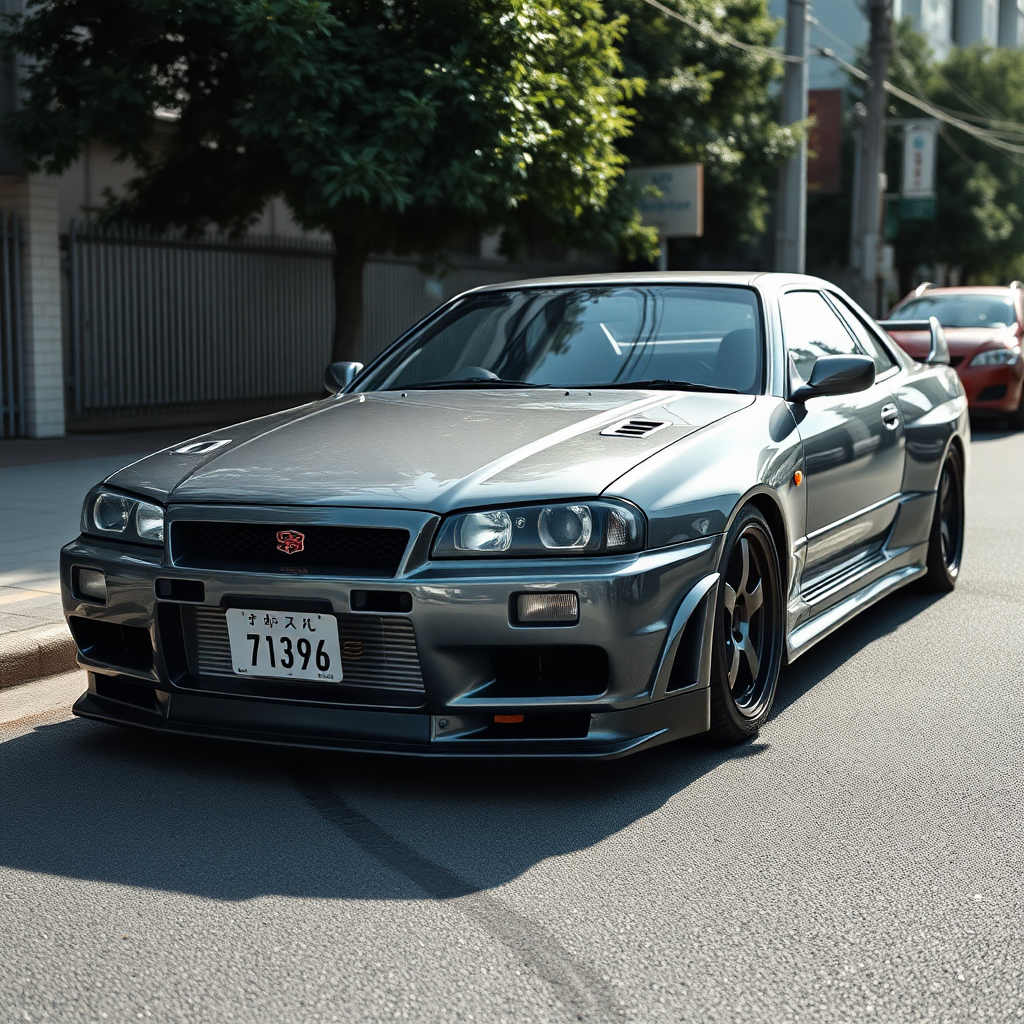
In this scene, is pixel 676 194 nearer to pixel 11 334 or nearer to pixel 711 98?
pixel 711 98

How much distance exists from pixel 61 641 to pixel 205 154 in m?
10.3

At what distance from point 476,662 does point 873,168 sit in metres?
19.7

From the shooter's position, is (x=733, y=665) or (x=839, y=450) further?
(x=839, y=450)

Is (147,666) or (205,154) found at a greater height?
(205,154)

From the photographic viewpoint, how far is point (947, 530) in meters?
7.08

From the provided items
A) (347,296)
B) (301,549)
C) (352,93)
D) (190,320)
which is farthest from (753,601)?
(190,320)

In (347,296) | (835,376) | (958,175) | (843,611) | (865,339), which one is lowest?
(843,611)

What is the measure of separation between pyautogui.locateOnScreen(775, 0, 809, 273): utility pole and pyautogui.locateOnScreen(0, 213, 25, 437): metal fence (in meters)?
10.7

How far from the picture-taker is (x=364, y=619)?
3.87 m

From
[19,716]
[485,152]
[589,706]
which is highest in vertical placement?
[485,152]

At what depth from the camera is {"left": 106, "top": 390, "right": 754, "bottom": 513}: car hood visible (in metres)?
3.96

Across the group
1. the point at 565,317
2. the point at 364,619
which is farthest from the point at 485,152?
the point at 364,619

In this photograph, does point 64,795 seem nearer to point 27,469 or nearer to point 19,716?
point 19,716

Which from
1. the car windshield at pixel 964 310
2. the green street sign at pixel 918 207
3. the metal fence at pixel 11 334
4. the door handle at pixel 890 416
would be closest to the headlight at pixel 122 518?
the door handle at pixel 890 416
